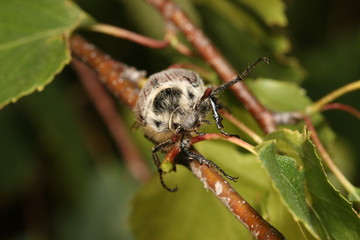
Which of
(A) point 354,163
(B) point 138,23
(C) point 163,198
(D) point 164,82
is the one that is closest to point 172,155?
(D) point 164,82

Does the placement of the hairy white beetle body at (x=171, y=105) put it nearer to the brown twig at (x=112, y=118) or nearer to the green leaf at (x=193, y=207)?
the green leaf at (x=193, y=207)

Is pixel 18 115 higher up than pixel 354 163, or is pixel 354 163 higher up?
pixel 354 163

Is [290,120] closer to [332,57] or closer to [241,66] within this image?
[241,66]

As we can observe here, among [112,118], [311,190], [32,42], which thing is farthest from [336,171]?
[112,118]

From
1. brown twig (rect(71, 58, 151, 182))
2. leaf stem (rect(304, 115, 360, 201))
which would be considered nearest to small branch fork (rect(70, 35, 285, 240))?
leaf stem (rect(304, 115, 360, 201))

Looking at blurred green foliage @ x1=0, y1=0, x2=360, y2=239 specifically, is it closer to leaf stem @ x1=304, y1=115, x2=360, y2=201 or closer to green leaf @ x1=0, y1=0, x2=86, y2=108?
green leaf @ x1=0, y1=0, x2=86, y2=108
